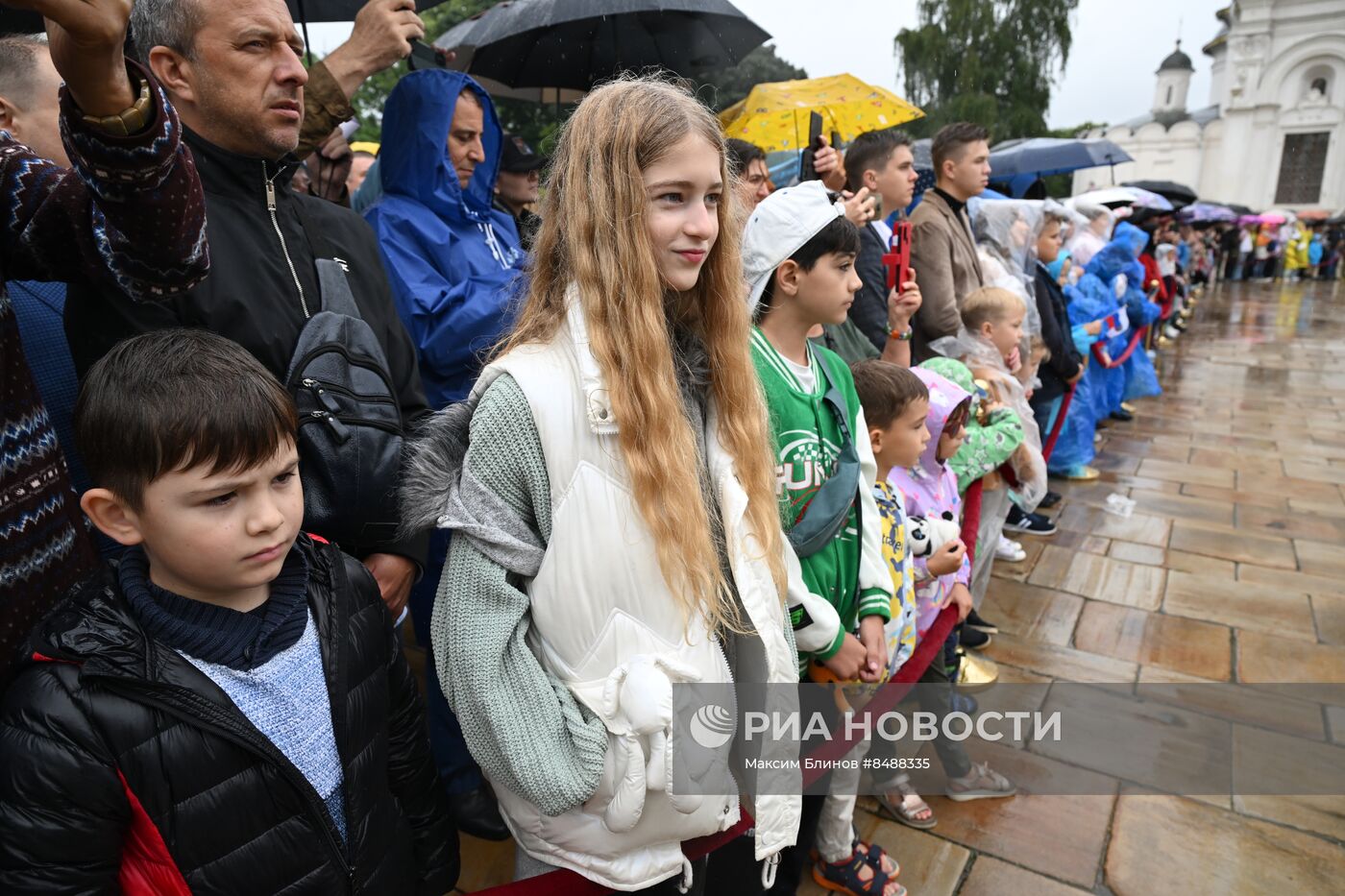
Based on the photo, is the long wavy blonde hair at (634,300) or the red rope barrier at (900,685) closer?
the long wavy blonde hair at (634,300)

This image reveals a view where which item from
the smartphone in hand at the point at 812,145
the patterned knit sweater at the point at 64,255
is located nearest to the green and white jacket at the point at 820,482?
the patterned knit sweater at the point at 64,255

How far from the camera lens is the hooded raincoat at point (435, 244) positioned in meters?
2.37

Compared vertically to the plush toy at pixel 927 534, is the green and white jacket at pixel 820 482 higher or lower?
higher

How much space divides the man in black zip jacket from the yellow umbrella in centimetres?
460

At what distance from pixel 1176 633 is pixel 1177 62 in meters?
63.8

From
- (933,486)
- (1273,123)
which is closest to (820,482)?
(933,486)

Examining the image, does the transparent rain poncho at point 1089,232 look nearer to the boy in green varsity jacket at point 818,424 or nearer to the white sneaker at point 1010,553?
the white sneaker at point 1010,553

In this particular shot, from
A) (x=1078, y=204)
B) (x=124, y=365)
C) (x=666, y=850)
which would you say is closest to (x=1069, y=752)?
(x=666, y=850)

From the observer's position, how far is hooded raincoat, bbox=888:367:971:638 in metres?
2.56

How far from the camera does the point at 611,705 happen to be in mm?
1372

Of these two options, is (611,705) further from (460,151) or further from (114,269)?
(460,151)

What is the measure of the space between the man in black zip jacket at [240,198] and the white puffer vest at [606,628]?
1.29 feet

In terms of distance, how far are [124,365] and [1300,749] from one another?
3948mm

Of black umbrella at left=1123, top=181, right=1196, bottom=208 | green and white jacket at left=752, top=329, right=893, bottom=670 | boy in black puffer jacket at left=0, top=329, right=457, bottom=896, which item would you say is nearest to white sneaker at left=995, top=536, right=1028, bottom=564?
green and white jacket at left=752, top=329, right=893, bottom=670
